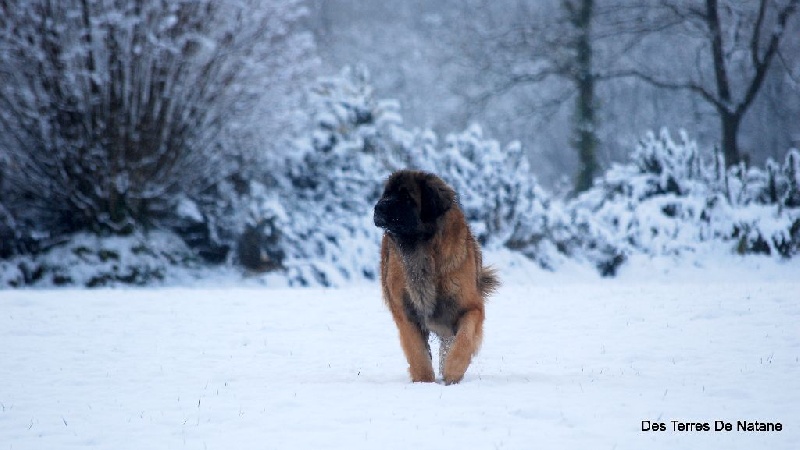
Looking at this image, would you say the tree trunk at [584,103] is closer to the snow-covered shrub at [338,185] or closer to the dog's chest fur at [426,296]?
the snow-covered shrub at [338,185]

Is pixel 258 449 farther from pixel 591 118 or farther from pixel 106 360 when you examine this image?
pixel 591 118

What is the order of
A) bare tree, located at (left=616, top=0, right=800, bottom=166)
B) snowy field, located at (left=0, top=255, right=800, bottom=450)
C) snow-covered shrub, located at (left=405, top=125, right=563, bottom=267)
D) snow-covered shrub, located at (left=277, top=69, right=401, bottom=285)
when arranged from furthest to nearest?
bare tree, located at (left=616, top=0, right=800, bottom=166)
snow-covered shrub, located at (left=405, top=125, right=563, bottom=267)
snow-covered shrub, located at (left=277, top=69, right=401, bottom=285)
snowy field, located at (left=0, top=255, right=800, bottom=450)

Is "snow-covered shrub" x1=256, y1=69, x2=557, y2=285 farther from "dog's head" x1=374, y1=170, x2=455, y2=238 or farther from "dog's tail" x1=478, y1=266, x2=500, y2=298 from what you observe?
"dog's head" x1=374, y1=170, x2=455, y2=238

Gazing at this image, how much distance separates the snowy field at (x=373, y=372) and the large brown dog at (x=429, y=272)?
0.93 ft

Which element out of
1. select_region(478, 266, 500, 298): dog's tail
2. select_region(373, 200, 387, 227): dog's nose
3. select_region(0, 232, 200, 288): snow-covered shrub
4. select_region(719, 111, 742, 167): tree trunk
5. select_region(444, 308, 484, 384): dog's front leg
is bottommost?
select_region(0, 232, 200, 288): snow-covered shrub

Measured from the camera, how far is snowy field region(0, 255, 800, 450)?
423 centimetres

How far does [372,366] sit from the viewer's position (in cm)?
683

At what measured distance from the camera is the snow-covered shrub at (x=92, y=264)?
1362 centimetres

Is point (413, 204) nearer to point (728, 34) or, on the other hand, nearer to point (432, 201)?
point (432, 201)

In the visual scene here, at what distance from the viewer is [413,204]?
5.55 metres

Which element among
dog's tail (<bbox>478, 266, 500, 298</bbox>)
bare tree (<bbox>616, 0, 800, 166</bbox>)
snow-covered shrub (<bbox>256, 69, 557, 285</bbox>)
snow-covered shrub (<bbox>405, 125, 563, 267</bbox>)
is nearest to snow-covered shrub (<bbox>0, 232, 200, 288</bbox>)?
snow-covered shrub (<bbox>256, 69, 557, 285</bbox>)

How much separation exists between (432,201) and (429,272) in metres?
0.50

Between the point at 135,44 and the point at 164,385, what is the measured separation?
9.83 meters

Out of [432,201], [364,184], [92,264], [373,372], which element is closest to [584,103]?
[364,184]
